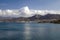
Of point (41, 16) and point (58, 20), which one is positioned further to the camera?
point (41, 16)

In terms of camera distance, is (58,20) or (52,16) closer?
(58,20)

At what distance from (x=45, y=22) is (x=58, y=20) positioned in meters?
13.6

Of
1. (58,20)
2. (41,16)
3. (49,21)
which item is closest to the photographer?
(58,20)

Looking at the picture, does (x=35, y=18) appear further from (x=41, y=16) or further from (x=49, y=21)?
(x=49, y=21)

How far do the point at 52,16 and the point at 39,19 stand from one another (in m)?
7.25

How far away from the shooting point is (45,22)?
78.2m

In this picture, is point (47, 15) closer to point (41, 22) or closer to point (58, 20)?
point (41, 22)

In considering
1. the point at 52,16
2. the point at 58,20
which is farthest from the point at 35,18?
the point at 58,20

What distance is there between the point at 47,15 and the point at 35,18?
7461 millimetres

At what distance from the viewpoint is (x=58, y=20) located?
65.6 m

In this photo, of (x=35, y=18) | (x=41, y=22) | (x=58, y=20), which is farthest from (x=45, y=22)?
(x=58, y=20)

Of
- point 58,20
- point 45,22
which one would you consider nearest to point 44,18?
point 45,22

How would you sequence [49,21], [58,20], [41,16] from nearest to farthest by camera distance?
[58,20]
[49,21]
[41,16]

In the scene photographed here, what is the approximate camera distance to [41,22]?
258 feet
